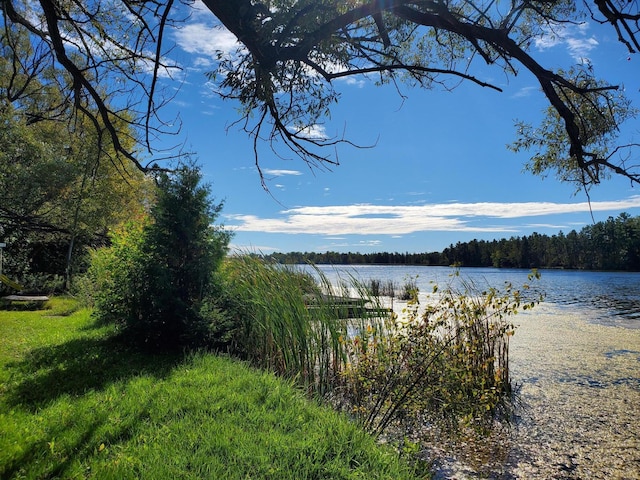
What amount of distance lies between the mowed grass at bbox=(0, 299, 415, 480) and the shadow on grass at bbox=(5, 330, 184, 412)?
0.7 inches

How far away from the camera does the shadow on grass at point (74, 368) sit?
4.00 metres

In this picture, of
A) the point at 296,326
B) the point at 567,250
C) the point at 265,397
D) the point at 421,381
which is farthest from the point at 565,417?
the point at 567,250

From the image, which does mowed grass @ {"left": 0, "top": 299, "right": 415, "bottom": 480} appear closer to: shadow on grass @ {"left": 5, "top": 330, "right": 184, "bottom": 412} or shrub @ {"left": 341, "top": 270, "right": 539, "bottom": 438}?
shadow on grass @ {"left": 5, "top": 330, "right": 184, "bottom": 412}

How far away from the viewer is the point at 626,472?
3562 mm

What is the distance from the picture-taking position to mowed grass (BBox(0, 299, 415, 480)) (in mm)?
2523

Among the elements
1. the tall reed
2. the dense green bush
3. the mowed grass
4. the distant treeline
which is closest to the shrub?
the tall reed

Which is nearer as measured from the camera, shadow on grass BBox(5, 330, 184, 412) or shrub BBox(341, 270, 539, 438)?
shrub BBox(341, 270, 539, 438)

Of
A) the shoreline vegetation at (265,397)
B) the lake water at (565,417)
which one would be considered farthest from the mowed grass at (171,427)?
the lake water at (565,417)

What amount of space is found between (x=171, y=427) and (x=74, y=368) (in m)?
2.59

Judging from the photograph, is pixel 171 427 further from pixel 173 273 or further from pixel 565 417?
pixel 565 417

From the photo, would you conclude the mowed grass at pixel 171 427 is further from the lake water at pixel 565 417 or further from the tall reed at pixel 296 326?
the lake water at pixel 565 417

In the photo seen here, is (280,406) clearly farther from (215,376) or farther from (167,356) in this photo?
(167,356)

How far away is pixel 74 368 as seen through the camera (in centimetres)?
489

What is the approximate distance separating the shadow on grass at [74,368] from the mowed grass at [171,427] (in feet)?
0.05
